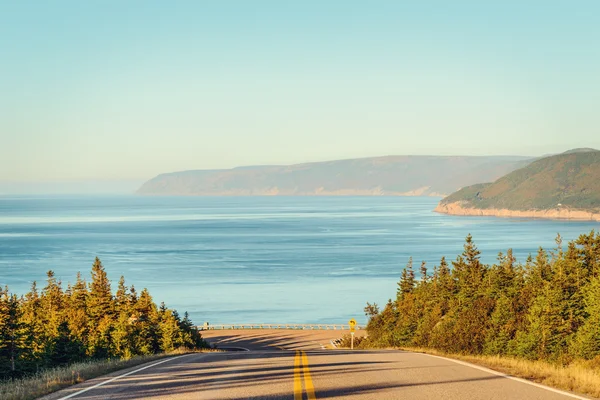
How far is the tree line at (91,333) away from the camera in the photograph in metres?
43.9

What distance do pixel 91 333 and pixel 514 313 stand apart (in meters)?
32.6

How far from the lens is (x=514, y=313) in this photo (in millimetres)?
41062

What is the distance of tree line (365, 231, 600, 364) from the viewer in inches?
1366

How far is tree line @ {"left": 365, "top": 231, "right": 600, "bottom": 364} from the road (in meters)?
10.9

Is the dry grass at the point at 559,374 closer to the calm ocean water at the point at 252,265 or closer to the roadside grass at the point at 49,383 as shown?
the roadside grass at the point at 49,383

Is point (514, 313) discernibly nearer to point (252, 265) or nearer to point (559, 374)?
point (559, 374)

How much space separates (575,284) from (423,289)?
27.6 metres

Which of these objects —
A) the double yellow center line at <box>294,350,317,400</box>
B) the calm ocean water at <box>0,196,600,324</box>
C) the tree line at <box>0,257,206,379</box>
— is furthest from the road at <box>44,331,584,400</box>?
the calm ocean water at <box>0,196,600,324</box>

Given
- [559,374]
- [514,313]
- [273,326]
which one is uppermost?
[559,374]

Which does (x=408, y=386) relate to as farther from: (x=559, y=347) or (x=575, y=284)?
(x=575, y=284)

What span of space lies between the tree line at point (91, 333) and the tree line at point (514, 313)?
16.8 m

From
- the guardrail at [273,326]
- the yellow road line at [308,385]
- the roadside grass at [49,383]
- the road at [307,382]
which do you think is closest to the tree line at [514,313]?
the road at [307,382]

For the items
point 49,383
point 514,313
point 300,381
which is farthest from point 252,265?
point 300,381

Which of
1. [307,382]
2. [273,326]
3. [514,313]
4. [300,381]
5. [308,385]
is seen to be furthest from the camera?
[273,326]
